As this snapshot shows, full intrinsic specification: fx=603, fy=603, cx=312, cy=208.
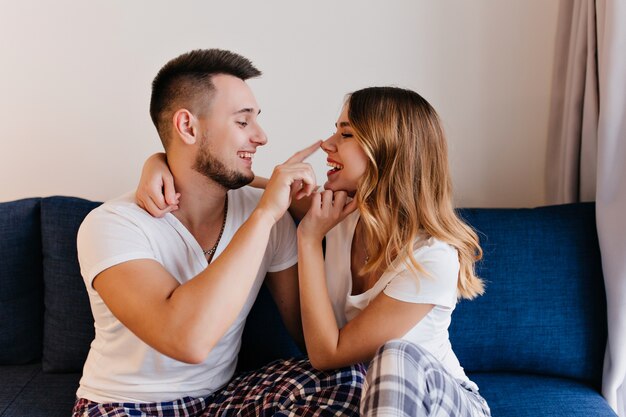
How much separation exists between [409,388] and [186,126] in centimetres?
82

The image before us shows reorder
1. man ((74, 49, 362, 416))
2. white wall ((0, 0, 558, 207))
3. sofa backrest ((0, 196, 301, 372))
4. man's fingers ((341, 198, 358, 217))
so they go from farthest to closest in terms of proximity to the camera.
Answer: white wall ((0, 0, 558, 207)) < sofa backrest ((0, 196, 301, 372)) < man's fingers ((341, 198, 358, 217)) < man ((74, 49, 362, 416))

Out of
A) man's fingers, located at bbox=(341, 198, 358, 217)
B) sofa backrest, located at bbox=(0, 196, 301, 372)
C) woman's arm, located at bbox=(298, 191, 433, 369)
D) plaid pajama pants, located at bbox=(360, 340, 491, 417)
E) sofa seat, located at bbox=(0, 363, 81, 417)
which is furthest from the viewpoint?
sofa backrest, located at bbox=(0, 196, 301, 372)

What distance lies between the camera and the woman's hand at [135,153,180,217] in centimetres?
145

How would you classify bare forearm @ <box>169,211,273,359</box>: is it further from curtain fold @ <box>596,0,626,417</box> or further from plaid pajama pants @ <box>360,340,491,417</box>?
curtain fold @ <box>596,0,626,417</box>

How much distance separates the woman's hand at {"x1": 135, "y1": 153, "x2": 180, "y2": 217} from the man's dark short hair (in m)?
0.09

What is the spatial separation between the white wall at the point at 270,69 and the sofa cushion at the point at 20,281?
1.09 feet

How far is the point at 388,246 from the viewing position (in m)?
1.42

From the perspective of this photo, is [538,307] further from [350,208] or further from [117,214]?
[117,214]

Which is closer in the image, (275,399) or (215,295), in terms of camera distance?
(215,295)

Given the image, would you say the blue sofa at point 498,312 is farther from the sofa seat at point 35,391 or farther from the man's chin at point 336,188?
the man's chin at point 336,188


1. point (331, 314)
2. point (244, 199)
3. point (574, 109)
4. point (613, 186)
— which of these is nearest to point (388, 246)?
point (331, 314)

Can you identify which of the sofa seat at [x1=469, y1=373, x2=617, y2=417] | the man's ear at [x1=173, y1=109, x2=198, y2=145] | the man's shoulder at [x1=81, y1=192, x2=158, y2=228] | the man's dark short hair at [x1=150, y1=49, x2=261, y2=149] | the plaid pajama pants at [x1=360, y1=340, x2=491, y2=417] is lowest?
the sofa seat at [x1=469, y1=373, x2=617, y2=417]

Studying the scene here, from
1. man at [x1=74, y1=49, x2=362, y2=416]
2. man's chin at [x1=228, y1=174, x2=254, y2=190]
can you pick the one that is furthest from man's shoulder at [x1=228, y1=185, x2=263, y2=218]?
man's chin at [x1=228, y1=174, x2=254, y2=190]

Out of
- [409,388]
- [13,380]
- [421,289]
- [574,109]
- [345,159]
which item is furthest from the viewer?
[574,109]
